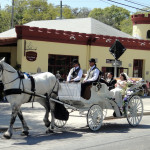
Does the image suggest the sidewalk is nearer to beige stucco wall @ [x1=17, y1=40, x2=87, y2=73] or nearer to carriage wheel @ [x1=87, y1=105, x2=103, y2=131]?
carriage wheel @ [x1=87, y1=105, x2=103, y2=131]

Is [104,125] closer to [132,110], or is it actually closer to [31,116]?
[132,110]

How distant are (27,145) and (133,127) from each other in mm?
4725

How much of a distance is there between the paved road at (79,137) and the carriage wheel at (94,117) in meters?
0.21

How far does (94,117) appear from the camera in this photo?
36.5 ft

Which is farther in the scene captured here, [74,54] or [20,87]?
[74,54]

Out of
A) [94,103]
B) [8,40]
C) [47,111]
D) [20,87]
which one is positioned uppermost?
[8,40]

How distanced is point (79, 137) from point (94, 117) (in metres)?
1.05

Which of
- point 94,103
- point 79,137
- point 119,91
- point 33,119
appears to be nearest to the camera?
point 79,137

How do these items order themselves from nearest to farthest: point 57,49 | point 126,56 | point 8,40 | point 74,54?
1. point 8,40
2. point 57,49
3. point 74,54
4. point 126,56

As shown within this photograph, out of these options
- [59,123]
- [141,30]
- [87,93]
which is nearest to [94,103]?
[87,93]

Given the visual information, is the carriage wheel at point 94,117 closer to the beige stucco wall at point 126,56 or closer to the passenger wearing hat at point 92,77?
the passenger wearing hat at point 92,77

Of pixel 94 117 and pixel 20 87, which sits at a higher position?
pixel 20 87

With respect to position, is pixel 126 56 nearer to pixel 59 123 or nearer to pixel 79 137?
pixel 59 123

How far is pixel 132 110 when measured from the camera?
41.3 feet
